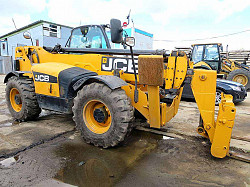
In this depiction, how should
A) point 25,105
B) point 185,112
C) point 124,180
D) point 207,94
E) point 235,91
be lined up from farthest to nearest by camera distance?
point 235,91 < point 185,112 < point 25,105 < point 207,94 < point 124,180

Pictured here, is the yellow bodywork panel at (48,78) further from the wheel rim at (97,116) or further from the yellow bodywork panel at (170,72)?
the yellow bodywork panel at (170,72)

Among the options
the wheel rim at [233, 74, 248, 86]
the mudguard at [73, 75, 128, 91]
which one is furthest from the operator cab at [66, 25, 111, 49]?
→ the wheel rim at [233, 74, 248, 86]

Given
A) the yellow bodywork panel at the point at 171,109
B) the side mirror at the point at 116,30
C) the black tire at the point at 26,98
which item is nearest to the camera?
the side mirror at the point at 116,30

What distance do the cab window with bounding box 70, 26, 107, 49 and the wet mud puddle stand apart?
2.26 m

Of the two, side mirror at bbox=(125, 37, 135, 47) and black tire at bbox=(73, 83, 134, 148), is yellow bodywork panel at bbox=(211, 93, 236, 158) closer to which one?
black tire at bbox=(73, 83, 134, 148)

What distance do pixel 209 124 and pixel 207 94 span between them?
0.49 metres

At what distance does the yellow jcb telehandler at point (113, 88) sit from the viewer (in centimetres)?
297

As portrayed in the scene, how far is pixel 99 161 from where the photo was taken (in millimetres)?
3012

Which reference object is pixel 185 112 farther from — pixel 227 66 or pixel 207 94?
pixel 227 66

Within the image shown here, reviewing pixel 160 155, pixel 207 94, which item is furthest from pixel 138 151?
pixel 207 94

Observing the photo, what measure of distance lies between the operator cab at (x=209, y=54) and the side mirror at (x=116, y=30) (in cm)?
935

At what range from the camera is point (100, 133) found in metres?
3.43

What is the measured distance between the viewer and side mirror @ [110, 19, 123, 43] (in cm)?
270

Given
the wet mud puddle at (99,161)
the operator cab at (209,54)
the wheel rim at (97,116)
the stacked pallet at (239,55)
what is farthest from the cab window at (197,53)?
the wheel rim at (97,116)
